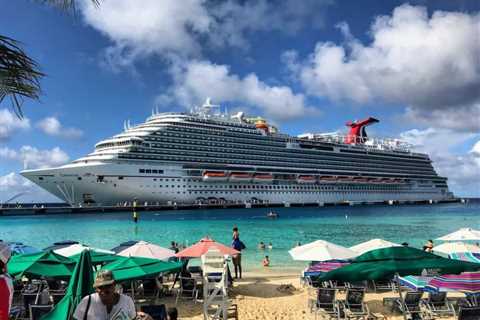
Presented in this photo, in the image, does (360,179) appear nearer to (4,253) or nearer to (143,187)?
(143,187)

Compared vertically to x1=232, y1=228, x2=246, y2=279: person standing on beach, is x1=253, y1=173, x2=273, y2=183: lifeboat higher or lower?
higher

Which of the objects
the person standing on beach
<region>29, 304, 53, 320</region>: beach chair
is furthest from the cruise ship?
<region>29, 304, 53, 320</region>: beach chair

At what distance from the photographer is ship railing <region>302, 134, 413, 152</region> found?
75562mm

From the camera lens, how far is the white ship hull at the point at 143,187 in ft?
155

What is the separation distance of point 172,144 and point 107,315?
52068 mm

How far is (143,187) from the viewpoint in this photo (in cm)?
4981

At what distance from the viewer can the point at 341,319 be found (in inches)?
289

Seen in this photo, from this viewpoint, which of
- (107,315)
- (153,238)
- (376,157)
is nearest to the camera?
(107,315)

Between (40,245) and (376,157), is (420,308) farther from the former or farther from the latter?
(376,157)

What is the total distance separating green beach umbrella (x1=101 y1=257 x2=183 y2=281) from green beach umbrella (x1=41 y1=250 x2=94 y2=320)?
2324 mm

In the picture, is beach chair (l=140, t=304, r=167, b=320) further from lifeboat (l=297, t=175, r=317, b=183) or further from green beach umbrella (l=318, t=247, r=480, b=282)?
lifeboat (l=297, t=175, r=317, b=183)

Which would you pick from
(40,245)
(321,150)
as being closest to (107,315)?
(40,245)

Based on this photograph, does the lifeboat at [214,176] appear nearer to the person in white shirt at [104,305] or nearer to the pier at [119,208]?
the pier at [119,208]

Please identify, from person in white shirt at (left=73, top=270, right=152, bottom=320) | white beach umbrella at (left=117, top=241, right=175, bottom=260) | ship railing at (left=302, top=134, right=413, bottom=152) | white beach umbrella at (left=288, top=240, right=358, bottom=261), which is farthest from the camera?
ship railing at (left=302, top=134, right=413, bottom=152)
